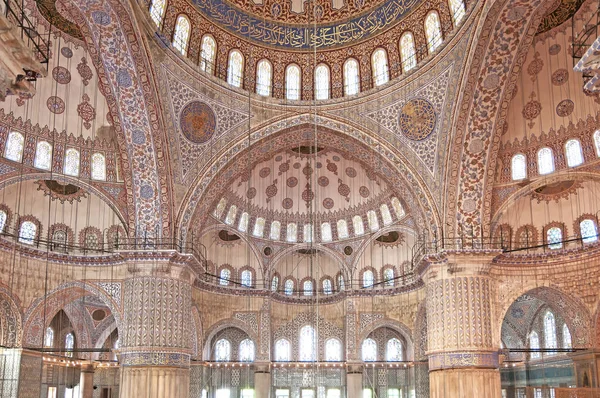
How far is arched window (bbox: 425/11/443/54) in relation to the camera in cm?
1948

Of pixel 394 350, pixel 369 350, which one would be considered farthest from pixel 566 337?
pixel 369 350

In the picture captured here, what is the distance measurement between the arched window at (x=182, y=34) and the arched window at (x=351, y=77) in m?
5.08

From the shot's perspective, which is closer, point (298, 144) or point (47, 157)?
point (47, 157)

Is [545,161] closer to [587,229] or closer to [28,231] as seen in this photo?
[587,229]

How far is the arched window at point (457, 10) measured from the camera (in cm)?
1844

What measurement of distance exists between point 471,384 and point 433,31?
9998mm

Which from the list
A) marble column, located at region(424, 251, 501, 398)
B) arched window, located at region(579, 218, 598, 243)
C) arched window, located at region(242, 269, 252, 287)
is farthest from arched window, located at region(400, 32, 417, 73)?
arched window, located at region(242, 269, 252, 287)

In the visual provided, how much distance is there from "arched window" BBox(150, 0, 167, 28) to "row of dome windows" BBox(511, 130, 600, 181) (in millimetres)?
11104

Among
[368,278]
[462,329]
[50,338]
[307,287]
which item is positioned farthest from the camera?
[307,287]

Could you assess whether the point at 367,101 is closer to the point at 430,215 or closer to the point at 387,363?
the point at 430,215

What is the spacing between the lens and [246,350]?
28.0 metres

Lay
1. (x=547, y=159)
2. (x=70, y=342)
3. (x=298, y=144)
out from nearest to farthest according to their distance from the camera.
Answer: (x=547, y=159) < (x=298, y=144) < (x=70, y=342)

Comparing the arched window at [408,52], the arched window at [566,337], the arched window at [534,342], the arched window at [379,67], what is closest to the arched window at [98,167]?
the arched window at [379,67]

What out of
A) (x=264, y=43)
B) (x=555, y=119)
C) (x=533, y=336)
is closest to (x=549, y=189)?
(x=555, y=119)
